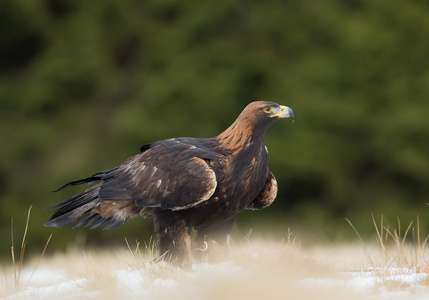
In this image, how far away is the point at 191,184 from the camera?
4.48 m

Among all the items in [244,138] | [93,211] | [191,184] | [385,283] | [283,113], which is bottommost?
[385,283]

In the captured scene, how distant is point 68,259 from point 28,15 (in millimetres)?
6042

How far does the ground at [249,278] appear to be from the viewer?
12.7ft

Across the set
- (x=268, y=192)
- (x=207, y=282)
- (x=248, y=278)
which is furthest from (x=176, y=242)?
(x=268, y=192)

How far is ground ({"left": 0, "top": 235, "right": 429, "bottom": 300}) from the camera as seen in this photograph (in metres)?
3.88

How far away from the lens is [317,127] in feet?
33.9

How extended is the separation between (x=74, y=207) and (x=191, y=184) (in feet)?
4.06

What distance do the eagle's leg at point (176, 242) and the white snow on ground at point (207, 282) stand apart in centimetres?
15

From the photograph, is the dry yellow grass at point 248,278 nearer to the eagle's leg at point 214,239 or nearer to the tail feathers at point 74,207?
the eagle's leg at point 214,239

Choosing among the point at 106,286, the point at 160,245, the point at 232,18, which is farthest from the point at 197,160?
the point at 232,18

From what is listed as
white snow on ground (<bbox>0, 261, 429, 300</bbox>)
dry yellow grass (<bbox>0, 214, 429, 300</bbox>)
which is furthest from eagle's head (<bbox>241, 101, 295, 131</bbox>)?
white snow on ground (<bbox>0, 261, 429, 300</bbox>)

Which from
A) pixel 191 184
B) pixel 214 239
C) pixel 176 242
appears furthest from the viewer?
pixel 214 239

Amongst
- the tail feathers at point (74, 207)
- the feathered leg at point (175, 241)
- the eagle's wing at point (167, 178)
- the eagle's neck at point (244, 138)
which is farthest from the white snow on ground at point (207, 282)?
the eagle's neck at point (244, 138)

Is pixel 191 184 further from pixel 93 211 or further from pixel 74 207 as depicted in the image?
pixel 74 207
